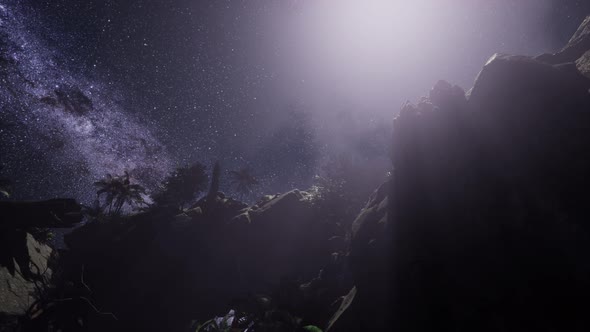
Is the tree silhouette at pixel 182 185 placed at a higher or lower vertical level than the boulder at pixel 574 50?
higher

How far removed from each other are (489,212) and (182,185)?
4556 cm

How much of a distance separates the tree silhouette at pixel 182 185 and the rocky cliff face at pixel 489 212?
38.3 m

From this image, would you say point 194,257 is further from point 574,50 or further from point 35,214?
point 574,50

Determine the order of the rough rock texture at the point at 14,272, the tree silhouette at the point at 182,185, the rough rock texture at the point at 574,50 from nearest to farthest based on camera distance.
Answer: the rough rock texture at the point at 574,50 → the rough rock texture at the point at 14,272 → the tree silhouette at the point at 182,185

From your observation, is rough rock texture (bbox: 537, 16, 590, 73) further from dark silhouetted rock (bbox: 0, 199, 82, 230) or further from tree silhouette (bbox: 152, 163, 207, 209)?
tree silhouette (bbox: 152, 163, 207, 209)

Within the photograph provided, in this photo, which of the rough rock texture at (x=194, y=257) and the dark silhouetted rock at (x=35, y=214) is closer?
the dark silhouetted rock at (x=35, y=214)

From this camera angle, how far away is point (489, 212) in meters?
11.3

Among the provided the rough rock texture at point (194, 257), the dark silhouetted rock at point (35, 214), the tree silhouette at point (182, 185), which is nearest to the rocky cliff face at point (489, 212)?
the rough rock texture at point (194, 257)

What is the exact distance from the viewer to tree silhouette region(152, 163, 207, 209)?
45062 millimetres

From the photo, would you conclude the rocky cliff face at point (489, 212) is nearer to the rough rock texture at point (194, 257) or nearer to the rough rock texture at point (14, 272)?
the rough rock texture at point (194, 257)

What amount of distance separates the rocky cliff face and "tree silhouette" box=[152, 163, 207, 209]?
3831 cm

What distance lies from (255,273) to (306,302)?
1269 cm

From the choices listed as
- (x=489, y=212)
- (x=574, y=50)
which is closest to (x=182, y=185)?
(x=489, y=212)

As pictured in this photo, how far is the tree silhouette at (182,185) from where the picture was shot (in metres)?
45.1
